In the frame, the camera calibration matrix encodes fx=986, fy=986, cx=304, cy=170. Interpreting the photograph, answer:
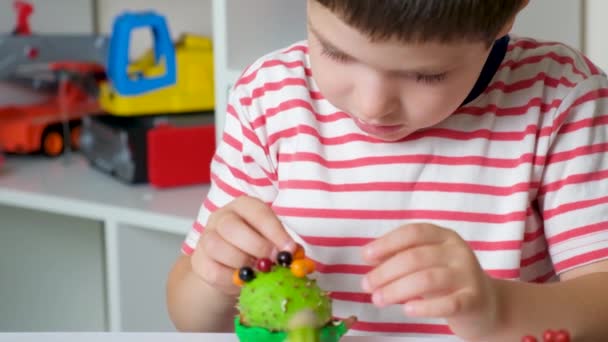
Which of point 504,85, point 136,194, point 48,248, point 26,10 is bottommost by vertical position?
point 48,248

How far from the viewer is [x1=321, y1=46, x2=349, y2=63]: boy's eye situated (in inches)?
25.3

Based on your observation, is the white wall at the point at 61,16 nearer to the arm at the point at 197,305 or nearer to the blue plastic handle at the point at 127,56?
the blue plastic handle at the point at 127,56

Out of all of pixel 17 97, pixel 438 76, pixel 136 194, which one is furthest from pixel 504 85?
pixel 17 97

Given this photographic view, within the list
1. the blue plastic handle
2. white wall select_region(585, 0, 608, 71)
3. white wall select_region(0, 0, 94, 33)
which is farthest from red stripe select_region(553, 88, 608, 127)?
white wall select_region(0, 0, 94, 33)

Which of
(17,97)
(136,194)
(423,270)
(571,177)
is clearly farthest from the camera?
(17,97)

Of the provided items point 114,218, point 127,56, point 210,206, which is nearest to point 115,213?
point 114,218

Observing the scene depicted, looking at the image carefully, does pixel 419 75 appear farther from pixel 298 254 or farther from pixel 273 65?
pixel 273 65

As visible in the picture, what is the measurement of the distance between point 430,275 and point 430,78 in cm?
14

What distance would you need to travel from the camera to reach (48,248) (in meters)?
1.65

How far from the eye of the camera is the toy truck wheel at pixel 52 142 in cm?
161

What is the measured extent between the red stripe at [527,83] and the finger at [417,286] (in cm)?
26

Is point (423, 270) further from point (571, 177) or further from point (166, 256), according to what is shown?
point (166, 256)

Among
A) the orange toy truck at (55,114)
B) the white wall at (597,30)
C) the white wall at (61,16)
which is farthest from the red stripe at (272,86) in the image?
the white wall at (61,16)

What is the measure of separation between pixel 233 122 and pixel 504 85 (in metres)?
0.23
